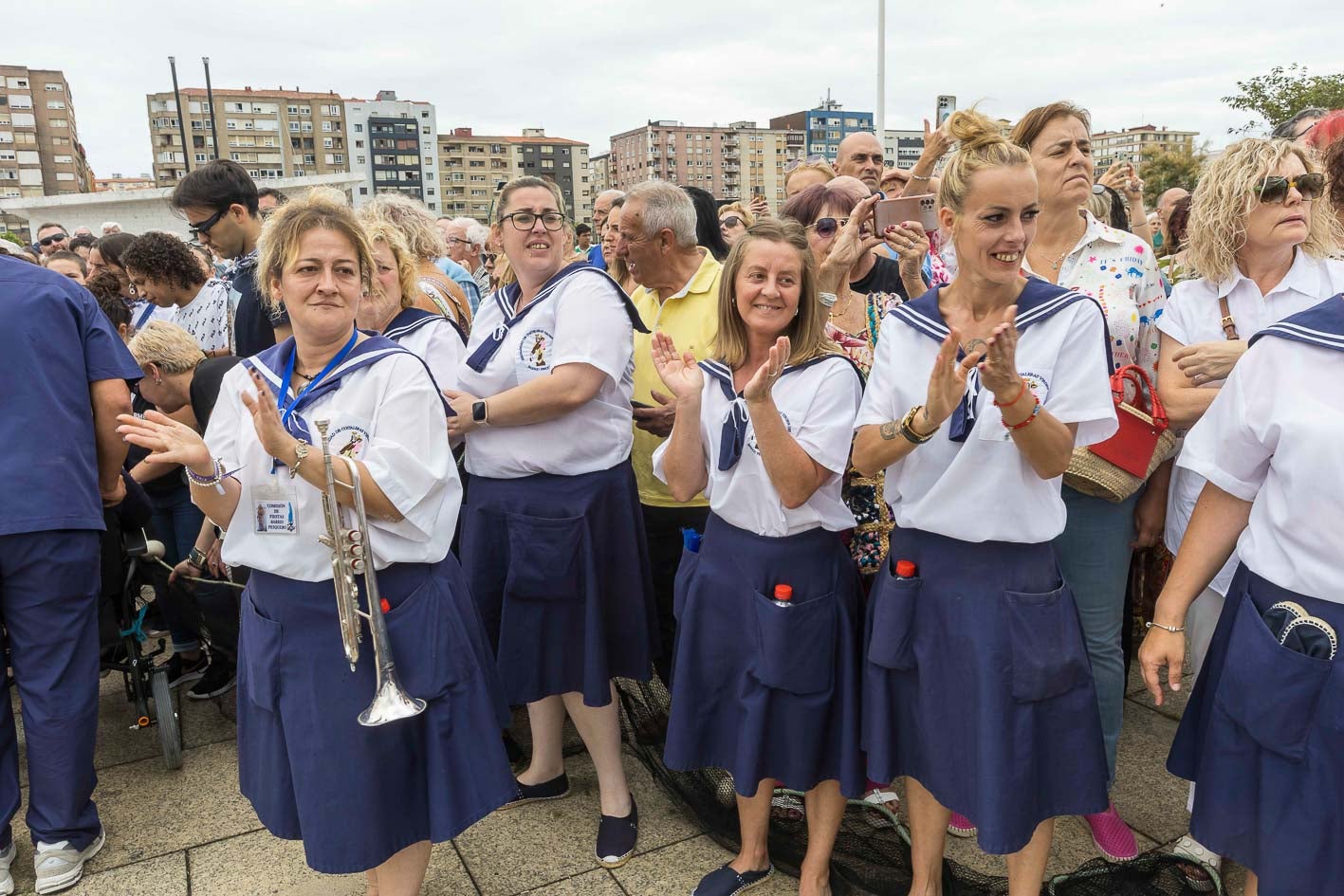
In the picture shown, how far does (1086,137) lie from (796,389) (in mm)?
1366

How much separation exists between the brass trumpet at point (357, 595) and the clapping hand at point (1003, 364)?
4.66ft

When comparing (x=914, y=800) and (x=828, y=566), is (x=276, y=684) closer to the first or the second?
(x=828, y=566)

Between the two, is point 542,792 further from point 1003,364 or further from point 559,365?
point 1003,364

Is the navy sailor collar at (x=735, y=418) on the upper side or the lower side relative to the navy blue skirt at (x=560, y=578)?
upper

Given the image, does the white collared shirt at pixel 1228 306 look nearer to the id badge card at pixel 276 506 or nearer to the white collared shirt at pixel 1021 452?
the white collared shirt at pixel 1021 452

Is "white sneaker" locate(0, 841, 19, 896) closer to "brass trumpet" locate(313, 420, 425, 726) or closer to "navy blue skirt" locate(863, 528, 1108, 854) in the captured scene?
"brass trumpet" locate(313, 420, 425, 726)

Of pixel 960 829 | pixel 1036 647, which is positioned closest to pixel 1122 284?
pixel 1036 647

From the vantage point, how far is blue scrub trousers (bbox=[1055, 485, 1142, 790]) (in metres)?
2.70

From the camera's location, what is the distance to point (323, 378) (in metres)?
2.27

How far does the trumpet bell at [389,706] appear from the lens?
6.90ft

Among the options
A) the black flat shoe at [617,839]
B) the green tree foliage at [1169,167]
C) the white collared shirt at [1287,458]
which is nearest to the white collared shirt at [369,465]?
the black flat shoe at [617,839]

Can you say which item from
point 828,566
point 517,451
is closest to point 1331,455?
point 828,566

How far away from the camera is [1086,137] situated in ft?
9.57

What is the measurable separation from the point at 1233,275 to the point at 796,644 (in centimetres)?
164
